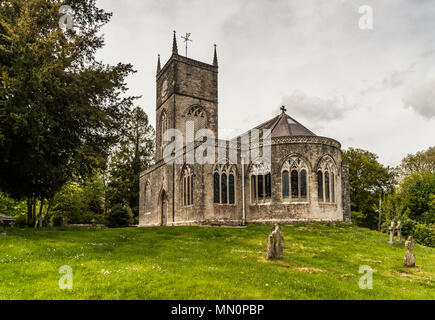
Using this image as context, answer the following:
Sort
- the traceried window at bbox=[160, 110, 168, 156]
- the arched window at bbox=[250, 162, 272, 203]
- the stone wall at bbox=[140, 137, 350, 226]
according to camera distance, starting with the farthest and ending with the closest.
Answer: the traceried window at bbox=[160, 110, 168, 156] < the arched window at bbox=[250, 162, 272, 203] < the stone wall at bbox=[140, 137, 350, 226]

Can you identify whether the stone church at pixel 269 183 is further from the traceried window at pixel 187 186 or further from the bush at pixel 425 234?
the bush at pixel 425 234

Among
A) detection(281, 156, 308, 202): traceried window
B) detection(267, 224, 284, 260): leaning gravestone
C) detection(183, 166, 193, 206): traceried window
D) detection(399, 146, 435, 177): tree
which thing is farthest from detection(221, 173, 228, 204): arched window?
detection(399, 146, 435, 177): tree

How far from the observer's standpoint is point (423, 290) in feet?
38.7

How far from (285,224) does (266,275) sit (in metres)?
16.1

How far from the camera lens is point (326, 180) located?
2903 cm

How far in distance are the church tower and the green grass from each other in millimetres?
21558

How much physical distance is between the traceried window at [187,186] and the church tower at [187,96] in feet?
29.2

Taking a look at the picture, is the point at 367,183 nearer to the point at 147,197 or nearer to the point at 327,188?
the point at 327,188

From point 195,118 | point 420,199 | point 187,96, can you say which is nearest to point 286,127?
point 195,118

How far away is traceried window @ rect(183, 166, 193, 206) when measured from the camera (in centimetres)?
3108

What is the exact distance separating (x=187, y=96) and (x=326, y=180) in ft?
62.5

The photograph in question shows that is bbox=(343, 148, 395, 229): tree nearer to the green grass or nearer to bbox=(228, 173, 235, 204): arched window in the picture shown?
bbox=(228, 173, 235, 204): arched window
